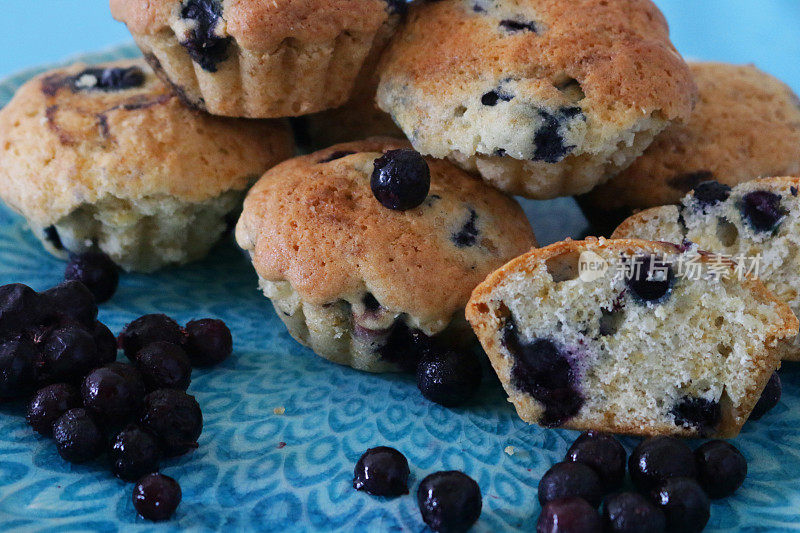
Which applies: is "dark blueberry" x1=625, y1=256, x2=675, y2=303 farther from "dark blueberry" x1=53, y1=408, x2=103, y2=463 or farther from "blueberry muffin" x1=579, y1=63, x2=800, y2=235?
"dark blueberry" x1=53, y1=408, x2=103, y2=463

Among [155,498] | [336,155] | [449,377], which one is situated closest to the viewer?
[155,498]

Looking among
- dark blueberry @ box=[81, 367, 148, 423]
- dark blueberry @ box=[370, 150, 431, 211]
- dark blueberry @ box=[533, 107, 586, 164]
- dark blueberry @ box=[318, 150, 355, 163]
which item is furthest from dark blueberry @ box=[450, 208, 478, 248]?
dark blueberry @ box=[81, 367, 148, 423]

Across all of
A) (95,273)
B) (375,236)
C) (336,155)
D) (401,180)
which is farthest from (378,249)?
(95,273)

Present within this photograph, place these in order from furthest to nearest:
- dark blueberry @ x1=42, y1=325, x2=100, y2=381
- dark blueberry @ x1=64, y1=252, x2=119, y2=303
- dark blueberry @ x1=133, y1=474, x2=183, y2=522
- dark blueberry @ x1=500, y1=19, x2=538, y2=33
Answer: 1. dark blueberry @ x1=64, y1=252, x2=119, y2=303
2. dark blueberry @ x1=500, y1=19, x2=538, y2=33
3. dark blueberry @ x1=42, y1=325, x2=100, y2=381
4. dark blueberry @ x1=133, y1=474, x2=183, y2=522

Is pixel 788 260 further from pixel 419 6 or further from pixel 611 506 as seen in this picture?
pixel 419 6

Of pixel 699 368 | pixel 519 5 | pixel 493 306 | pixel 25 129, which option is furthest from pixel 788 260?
pixel 25 129

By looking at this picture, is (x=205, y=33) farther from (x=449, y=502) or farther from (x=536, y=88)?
(x=449, y=502)

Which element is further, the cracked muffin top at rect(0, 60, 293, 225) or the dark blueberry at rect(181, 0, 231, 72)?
the cracked muffin top at rect(0, 60, 293, 225)
